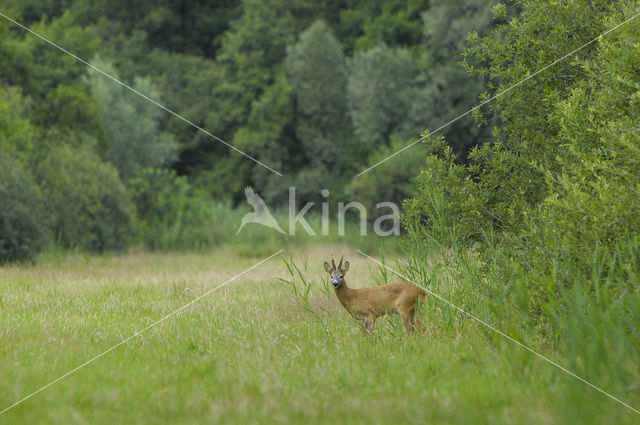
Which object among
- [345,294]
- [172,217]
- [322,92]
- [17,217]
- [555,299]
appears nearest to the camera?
[555,299]

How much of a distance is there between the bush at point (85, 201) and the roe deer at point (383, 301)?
1751 cm

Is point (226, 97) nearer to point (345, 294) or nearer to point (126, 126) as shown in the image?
point (126, 126)

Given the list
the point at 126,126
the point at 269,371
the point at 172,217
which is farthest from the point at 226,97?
the point at 269,371

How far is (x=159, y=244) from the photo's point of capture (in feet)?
98.9

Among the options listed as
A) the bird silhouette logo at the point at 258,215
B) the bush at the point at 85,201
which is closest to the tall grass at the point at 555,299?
the bird silhouette logo at the point at 258,215

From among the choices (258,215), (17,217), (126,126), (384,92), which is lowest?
(17,217)

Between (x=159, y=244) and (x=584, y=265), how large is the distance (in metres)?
25.3

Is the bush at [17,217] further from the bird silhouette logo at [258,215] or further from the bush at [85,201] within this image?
the bird silhouette logo at [258,215]

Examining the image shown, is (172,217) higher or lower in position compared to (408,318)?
higher

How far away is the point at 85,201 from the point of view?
84.2 ft

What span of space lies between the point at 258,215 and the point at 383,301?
84.8 ft

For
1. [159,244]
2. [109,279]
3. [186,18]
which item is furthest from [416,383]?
[186,18]

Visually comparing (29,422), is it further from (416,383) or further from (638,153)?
(638,153)

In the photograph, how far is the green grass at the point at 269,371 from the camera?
5086mm
